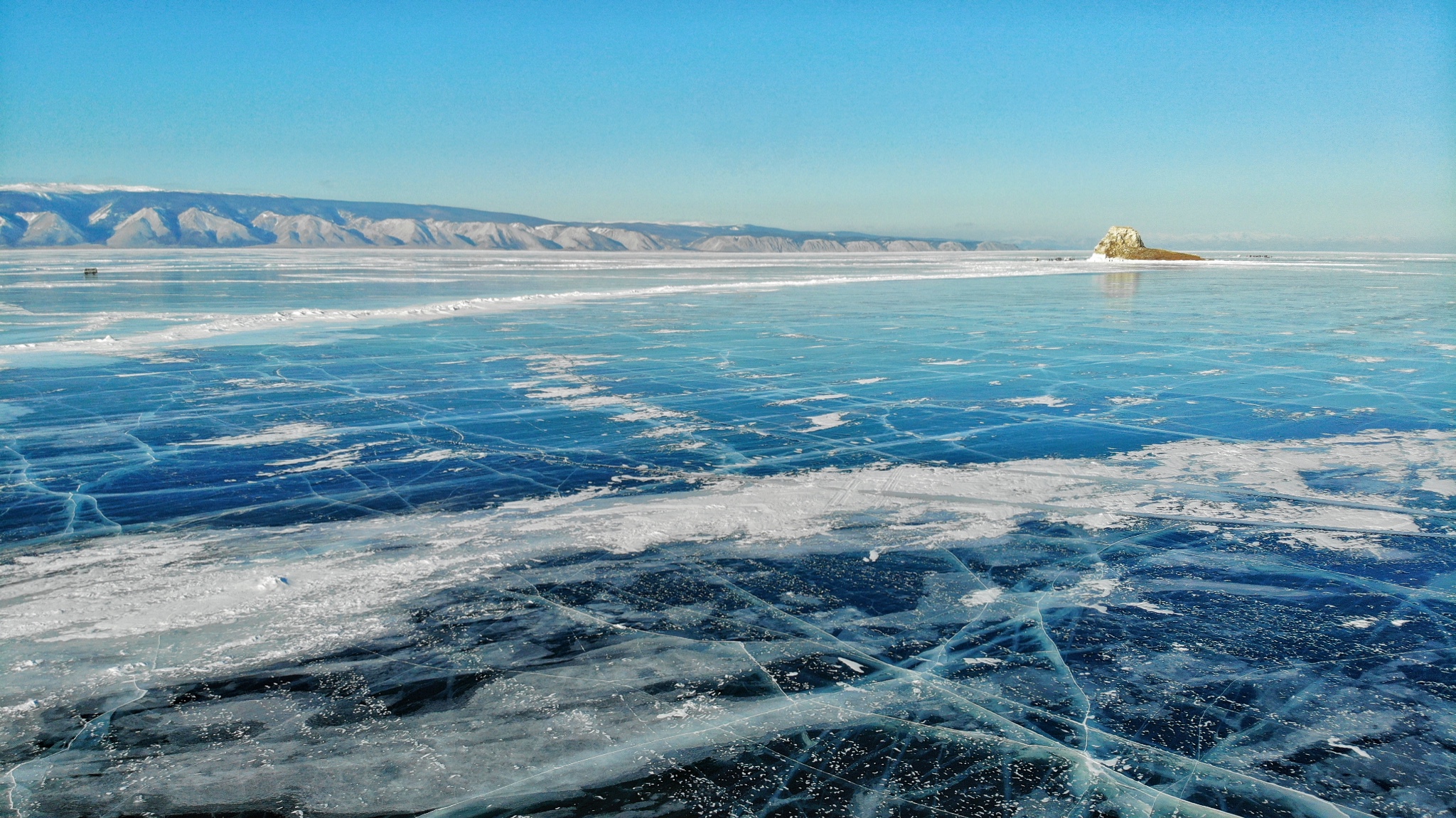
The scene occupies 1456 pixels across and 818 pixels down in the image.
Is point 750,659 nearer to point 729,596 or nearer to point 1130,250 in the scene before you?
point 729,596

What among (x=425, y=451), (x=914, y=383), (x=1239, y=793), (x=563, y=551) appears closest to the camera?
(x=1239, y=793)

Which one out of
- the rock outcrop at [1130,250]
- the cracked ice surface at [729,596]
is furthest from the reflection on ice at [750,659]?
the rock outcrop at [1130,250]

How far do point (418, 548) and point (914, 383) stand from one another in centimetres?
603

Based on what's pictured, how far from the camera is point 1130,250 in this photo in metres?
58.8

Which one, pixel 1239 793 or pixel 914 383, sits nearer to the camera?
pixel 1239 793

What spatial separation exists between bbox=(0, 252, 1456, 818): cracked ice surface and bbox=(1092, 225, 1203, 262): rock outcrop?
52672 millimetres

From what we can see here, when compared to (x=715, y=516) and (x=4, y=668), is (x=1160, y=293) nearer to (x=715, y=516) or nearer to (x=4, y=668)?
(x=715, y=516)

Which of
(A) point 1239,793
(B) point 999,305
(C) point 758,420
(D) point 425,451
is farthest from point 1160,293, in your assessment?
(A) point 1239,793

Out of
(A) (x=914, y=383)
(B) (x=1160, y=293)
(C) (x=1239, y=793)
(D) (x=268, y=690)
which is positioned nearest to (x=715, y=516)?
(D) (x=268, y=690)

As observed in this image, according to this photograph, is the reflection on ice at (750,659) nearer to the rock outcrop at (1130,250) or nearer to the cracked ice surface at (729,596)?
the cracked ice surface at (729,596)

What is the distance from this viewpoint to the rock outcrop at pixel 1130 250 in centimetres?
5756

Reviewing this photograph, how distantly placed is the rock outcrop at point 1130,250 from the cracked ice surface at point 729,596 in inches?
2074

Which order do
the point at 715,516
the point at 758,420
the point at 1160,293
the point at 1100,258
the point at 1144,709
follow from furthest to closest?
the point at 1100,258 < the point at 1160,293 < the point at 758,420 < the point at 715,516 < the point at 1144,709

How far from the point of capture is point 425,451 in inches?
259
